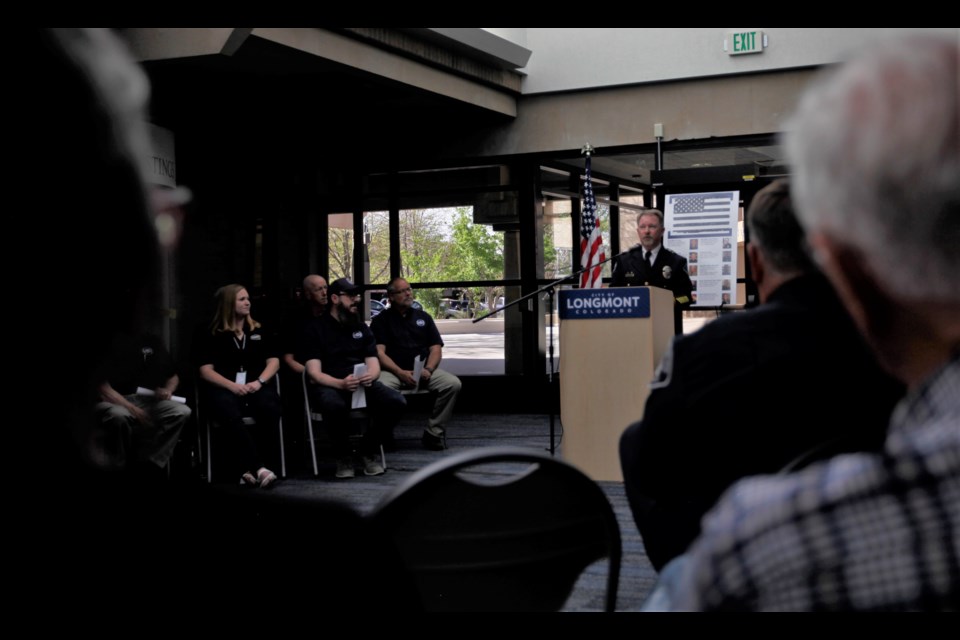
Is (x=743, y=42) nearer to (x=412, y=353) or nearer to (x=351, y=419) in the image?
(x=412, y=353)

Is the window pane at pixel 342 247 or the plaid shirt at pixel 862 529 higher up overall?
the window pane at pixel 342 247

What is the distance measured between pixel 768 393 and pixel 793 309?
0.18 metres

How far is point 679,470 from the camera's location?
73.2 inches

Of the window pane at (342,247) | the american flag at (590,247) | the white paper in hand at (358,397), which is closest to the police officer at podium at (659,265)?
the american flag at (590,247)

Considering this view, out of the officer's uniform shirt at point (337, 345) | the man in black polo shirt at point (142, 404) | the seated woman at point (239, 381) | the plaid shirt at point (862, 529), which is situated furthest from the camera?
the officer's uniform shirt at point (337, 345)

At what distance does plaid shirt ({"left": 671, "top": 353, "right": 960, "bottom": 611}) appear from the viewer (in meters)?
0.50

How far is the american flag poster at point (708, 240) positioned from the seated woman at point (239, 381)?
328cm

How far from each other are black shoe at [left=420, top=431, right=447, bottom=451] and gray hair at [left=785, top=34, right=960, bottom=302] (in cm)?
623

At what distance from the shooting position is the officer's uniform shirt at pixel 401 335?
22.6 ft

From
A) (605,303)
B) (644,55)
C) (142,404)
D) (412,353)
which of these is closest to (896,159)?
(142,404)

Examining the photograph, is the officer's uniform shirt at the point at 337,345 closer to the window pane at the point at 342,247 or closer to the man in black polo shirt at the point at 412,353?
the man in black polo shirt at the point at 412,353

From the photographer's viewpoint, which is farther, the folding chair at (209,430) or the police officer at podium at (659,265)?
the police officer at podium at (659,265)

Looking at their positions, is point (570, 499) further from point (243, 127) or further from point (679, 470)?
point (243, 127)

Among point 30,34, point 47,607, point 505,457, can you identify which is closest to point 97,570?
point 47,607
